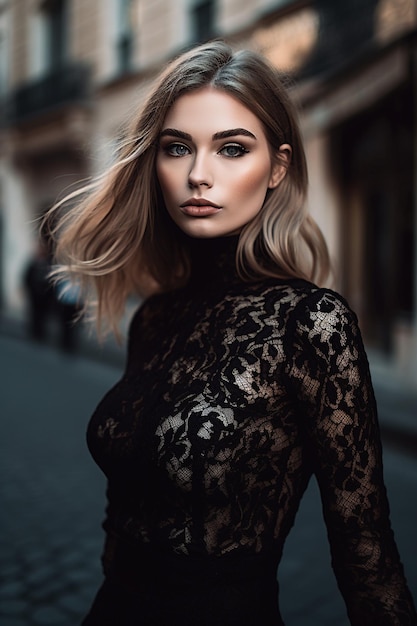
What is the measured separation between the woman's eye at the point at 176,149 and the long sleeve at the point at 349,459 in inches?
16.6

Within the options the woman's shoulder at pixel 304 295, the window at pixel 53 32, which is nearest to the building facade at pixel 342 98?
the window at pixel 53 32

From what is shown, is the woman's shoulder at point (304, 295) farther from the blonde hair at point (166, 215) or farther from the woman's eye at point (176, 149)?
the woman's eye at point (176, 149)

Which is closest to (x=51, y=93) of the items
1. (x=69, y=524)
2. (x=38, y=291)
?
(x=38, y=291)

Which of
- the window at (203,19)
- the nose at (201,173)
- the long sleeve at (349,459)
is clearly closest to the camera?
the long sleeve at (349,459)

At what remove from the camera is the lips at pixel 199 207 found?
5.06 feet

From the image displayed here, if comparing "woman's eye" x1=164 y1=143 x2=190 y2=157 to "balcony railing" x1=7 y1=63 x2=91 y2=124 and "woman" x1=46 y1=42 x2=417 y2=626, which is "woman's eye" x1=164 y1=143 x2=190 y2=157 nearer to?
"woman" x1=46 y1=42 x2=417 y2=626

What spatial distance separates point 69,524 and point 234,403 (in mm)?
3102

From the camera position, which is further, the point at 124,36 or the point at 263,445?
the point at 124,36

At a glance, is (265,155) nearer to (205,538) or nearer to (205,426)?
(205,426)

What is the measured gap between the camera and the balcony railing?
653 inches

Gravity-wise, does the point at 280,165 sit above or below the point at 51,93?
below

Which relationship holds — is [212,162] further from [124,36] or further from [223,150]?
[124,36]

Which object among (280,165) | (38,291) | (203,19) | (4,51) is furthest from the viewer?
(4,51)

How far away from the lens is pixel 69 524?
14.0ft
